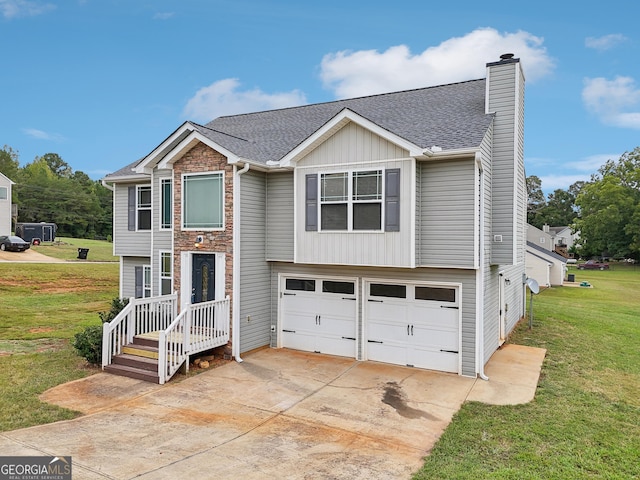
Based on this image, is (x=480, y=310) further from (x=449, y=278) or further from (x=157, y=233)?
(x=157, y=233)

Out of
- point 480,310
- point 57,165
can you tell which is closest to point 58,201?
point 57,165

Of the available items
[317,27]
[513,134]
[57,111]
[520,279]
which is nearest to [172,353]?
[513,134]

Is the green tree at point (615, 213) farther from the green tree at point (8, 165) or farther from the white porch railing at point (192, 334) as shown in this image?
the green tree at point (8, 165)

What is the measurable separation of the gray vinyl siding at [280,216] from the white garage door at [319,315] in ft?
2.97

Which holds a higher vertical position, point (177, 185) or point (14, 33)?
point (14, 33)

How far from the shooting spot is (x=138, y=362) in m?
9.36

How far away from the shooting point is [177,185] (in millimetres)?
11430

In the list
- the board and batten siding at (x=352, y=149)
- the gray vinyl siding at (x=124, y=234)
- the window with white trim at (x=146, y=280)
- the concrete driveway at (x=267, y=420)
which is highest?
the board and batten siding at (x=352, y=149)

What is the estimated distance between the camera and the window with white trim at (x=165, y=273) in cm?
1240

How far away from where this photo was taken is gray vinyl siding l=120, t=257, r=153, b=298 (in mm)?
14705

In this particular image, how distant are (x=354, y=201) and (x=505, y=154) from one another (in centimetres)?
413

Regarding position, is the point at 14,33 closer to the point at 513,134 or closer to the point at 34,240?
the point at 34,240

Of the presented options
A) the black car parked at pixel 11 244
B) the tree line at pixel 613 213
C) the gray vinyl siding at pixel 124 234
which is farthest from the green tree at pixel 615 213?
the black car parked at pixel 11 244

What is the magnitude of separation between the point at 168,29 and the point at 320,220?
16.6m
